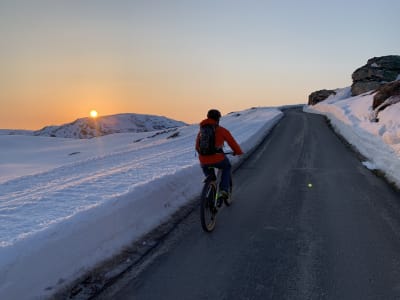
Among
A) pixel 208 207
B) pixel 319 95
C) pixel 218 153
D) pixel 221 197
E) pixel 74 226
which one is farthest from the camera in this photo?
pixel 319 95

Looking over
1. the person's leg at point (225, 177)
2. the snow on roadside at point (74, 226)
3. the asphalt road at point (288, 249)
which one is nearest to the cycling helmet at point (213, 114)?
the person's leg at point (225, 177)

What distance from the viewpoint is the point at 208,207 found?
7172mm

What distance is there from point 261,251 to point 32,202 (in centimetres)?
523

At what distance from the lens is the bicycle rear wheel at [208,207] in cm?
684

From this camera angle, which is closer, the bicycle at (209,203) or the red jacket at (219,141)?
the bicycle at (209,203)

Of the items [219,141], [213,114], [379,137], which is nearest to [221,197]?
[219,141]

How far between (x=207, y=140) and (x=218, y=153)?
0.42 m

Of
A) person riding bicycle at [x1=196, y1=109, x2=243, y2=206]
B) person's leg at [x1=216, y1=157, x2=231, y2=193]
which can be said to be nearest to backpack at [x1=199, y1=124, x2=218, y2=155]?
person riding bicycle at [x1=196, y1=109, x2=243, y2=206]

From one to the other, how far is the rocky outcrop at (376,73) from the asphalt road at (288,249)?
4586 cm

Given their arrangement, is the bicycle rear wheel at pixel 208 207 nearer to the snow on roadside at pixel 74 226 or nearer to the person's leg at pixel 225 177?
the person's leg at pixel 225 177

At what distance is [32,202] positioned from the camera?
27.0ft

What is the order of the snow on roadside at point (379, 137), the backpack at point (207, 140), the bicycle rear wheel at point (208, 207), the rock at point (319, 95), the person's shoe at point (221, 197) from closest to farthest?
1. the bicycle rear wheel at point (208, 207)
2. the backpack at point (207, 140)
3. the person's shoe at point (221, 197)
4. the snow on roadside at point (379, 137)
5. the rock at point (319, 95)

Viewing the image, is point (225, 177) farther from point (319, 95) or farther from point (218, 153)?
point (319, 95)

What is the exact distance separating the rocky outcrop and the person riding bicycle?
49.1m
